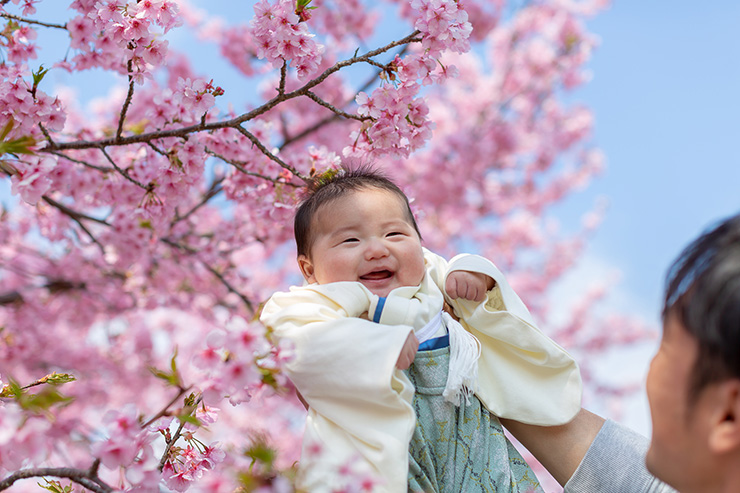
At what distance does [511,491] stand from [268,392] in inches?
28.5

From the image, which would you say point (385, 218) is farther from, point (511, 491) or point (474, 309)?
point (511, 491)

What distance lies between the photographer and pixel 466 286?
1.80 metres

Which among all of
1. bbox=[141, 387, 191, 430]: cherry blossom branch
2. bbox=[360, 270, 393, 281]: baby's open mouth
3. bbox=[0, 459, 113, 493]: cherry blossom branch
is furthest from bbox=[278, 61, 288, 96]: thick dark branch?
bbox=[0, 459, 113, 493]: cherry blossom branch

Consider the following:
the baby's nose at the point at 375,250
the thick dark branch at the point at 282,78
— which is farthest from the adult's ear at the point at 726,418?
the thick dark branch at the point at 282,78

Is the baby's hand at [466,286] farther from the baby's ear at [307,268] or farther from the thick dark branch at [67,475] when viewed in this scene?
the thick dark branch at [67,475]

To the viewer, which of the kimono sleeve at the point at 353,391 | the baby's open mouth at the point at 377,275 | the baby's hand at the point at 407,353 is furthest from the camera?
the baby's open mouth at the point at 377,275

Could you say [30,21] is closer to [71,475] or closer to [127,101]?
[127,101]

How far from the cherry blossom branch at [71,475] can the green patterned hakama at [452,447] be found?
2.38 feet

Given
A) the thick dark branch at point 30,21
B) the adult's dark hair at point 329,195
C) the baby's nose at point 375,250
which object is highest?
the thick dark branch at point 30,21

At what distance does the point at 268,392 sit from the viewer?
4.28 feet

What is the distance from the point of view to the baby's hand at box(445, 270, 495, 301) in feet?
5.90

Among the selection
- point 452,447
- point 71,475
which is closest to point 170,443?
point 71,475

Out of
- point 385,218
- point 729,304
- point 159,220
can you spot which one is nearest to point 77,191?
point 159,220

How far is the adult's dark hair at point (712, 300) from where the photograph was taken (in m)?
1.01
